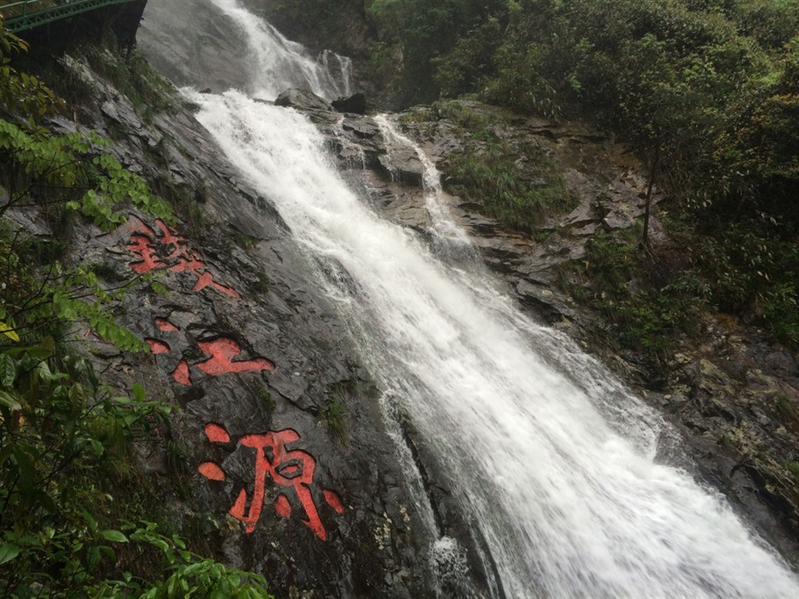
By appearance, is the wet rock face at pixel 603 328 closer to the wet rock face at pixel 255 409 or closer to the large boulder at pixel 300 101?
the wet rock face at pixel 255 409

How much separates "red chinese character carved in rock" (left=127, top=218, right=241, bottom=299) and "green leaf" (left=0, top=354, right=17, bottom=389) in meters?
4.69

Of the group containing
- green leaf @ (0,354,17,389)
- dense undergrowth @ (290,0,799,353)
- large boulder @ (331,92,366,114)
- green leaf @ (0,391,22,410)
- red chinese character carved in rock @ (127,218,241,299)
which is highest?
dense undergrowth @ (290,0,799,353)

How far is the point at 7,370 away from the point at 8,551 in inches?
20.8

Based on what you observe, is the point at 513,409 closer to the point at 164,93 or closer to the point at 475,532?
the point at 475,532

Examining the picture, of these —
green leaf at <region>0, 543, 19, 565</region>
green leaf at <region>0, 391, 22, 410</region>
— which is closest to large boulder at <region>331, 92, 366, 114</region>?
green leaf at <region>0, 391, 22, 410</region>

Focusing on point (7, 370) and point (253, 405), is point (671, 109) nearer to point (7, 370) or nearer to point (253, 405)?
point (253, 405)

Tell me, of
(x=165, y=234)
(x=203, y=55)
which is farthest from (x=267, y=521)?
(x=203, y=55)

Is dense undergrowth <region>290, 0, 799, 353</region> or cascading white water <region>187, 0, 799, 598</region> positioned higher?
dense undergrowth <region>290, 0, 799, 353</region>

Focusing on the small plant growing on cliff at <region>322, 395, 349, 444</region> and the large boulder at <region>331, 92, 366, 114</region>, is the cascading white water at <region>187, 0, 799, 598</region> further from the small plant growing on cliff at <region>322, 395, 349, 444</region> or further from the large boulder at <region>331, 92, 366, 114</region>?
the large boulder at <region>331, 92, 366, 114</region>

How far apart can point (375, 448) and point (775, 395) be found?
699 centimetres

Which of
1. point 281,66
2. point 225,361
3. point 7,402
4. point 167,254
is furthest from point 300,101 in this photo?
point 7,402

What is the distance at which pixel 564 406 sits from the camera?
8.05 meters

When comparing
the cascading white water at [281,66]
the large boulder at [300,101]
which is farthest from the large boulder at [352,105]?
the cascading white water at [281,66]

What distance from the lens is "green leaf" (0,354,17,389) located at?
1.46 m
